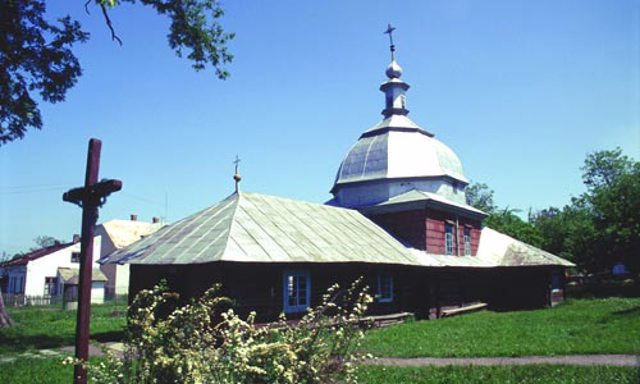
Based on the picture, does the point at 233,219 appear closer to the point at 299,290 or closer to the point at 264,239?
the point at 264,239

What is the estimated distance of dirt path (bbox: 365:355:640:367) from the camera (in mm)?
9344

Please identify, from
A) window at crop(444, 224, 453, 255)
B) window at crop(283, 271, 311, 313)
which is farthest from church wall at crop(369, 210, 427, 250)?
window at crop(283, 271, 311, 313)

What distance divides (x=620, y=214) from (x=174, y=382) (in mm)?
35792

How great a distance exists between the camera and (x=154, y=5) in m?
15.5

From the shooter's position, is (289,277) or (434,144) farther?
(434,144)

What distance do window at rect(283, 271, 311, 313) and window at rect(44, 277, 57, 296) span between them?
1355 inches

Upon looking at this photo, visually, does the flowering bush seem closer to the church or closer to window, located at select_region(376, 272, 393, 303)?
the church

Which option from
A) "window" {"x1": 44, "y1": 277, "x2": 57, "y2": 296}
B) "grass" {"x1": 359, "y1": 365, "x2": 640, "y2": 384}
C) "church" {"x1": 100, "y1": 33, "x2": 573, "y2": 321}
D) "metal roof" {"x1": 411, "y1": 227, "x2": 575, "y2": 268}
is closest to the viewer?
"grass" {"x1": 359, "y1": 365, "x2": 640, "y2": 384}

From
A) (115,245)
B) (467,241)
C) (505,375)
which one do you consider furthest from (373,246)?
(115,245)

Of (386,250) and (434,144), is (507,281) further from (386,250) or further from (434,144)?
(386,250)

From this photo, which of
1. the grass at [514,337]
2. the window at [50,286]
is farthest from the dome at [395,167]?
the window at [50,286]

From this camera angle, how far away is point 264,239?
14.5 meters

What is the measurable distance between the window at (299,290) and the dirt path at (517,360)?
507cm

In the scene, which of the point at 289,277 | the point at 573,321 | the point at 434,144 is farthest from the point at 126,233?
the point at 573,321
